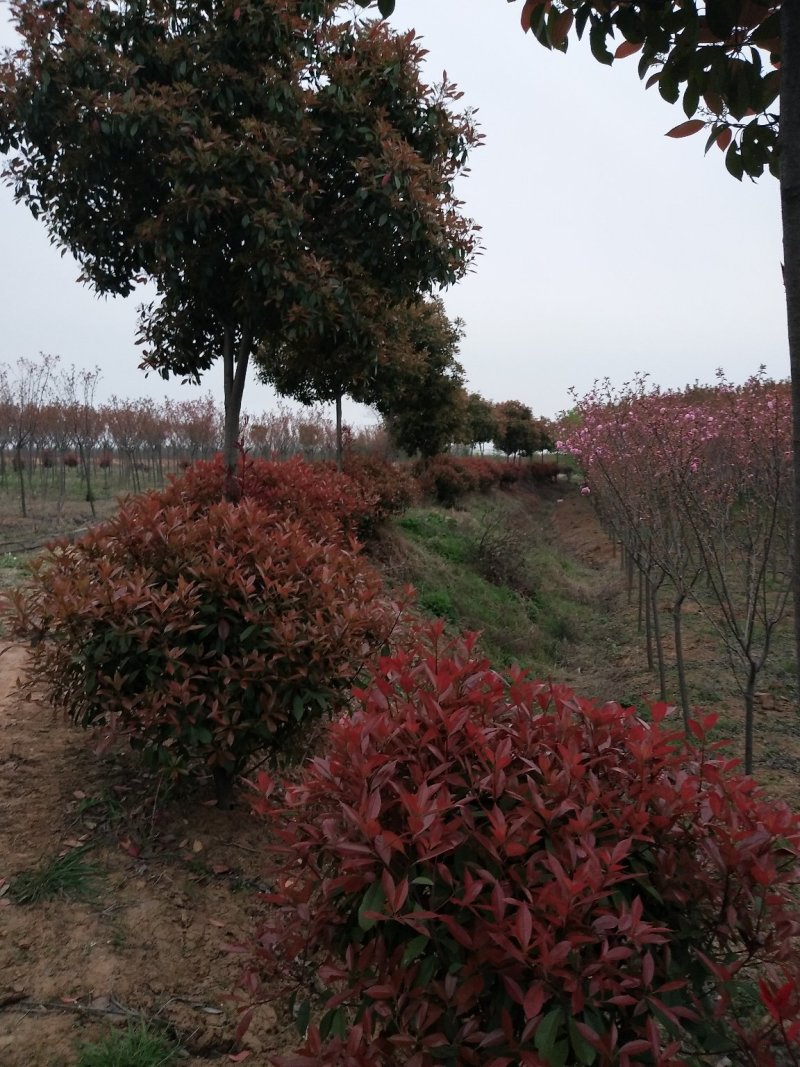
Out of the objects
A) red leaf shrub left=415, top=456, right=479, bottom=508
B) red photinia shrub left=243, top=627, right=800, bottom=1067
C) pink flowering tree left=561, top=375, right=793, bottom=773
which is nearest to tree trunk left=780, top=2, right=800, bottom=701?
red photinia shrub left=243, top=627, right=800, bottom=1067

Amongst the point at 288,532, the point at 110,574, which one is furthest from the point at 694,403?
the point at 110,574

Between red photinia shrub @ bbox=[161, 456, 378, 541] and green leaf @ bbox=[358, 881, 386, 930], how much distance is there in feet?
11.7

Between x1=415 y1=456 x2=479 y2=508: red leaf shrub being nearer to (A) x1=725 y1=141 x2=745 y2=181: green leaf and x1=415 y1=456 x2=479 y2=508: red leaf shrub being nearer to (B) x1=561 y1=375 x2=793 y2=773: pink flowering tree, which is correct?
(B) x1=561 y1=375 x2=793 y2=773: pink flowering tree

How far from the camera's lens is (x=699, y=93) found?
1.59 meters

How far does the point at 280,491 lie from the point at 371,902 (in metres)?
5.28

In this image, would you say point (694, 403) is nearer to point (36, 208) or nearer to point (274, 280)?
point (274, 280)

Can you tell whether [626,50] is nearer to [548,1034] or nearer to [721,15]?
[721,15]

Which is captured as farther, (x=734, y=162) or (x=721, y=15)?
(x=734, y=162)

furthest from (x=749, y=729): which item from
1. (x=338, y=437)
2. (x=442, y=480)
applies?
(x=442, y=480)

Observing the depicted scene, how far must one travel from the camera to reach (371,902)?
4.51 feet

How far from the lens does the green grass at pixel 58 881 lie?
260 cm

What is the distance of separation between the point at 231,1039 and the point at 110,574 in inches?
68.1

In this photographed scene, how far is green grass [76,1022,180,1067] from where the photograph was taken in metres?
1.92

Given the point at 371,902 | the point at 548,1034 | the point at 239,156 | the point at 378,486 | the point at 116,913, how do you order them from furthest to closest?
the point at 378,486 → the point at 239,156 → the point at 116,913 → the point at 371,902 → the point at 548,1034
